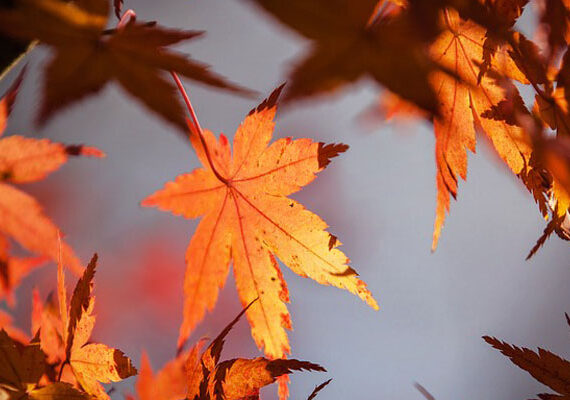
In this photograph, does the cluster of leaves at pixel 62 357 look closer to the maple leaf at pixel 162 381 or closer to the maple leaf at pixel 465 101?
the maple leaf at pixel 162 381

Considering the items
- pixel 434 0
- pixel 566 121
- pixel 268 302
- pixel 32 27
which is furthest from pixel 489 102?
pixel 32 27

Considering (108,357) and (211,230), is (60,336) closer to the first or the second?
(108,357)

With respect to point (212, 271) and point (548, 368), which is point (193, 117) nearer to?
point (212, 271)

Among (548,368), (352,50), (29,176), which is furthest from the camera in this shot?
(548,368)

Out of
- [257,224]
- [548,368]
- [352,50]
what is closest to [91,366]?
[257,224]

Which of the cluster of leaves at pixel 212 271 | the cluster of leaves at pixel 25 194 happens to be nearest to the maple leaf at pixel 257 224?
the cluster of leaves at pixel 212 271
